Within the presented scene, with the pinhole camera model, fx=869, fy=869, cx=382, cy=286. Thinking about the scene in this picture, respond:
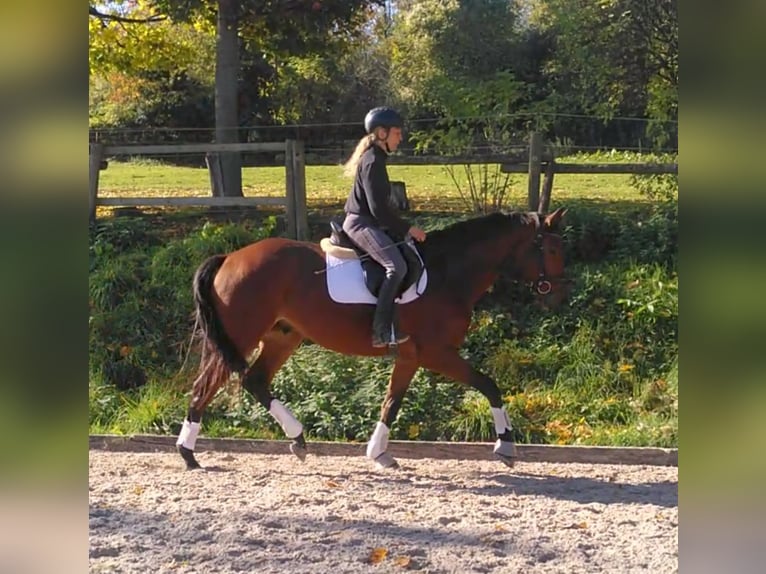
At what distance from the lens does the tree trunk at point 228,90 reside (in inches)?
441

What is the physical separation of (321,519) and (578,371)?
3.56m

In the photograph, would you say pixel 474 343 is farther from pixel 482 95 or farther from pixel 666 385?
pixel 482 95

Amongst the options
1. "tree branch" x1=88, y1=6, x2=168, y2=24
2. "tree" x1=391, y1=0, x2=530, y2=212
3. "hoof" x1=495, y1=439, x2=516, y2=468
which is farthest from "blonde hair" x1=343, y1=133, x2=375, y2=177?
"tree branch" x1=88, y1=6, x2=168, y2=24

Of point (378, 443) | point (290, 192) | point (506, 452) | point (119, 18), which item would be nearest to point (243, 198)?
point (290, 192)

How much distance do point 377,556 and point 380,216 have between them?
232 centimetres

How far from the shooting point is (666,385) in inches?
307

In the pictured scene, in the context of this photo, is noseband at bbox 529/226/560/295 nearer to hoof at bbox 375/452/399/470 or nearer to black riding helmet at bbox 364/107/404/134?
black riding helmet at bbox 364/107/404/134

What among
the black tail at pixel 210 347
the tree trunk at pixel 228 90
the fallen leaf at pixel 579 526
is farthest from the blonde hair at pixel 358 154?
the tree trunk at pixel 228 90

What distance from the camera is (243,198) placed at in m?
10.6

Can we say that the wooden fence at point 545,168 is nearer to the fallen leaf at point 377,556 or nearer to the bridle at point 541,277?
the bridle at point 541,277

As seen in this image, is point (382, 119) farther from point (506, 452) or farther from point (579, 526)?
point (579, 526)
